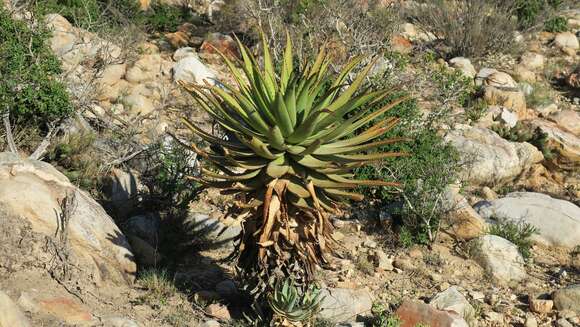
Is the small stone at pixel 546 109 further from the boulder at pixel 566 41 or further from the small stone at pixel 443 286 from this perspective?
the small stone at pixel 443 286

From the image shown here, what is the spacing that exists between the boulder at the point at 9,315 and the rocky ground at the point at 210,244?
1cm

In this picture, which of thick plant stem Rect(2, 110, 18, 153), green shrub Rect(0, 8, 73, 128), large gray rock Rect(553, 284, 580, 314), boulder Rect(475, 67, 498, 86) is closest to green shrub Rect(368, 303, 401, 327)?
large gray rock Rect(553, 284, 580, 314)

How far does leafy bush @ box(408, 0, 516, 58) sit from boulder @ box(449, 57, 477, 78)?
0.66m

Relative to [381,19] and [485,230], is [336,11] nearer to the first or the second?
[381,19]

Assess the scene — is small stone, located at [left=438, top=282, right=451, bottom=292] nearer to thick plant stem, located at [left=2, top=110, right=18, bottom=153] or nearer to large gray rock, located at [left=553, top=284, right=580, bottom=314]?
large gray rock, located at [left=553, top=284, right=580, bottom=314]

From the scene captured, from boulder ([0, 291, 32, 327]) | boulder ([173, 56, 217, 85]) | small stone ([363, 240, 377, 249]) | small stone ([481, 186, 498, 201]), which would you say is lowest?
small stone ([481, 186, 498, 201])

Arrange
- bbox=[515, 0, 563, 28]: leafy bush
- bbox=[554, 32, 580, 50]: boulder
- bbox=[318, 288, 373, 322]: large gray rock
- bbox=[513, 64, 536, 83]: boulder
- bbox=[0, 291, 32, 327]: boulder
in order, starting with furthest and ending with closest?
1. bbox=[515, 0, 563, 28]: leafy bush
2. bbox=[554, 32, 580, 50]: boulder
3. bbox=[513, 64, 536, 83]: boulder
4. bbox=[318, 288, 373, 322]: large gray rock
5. bbox=[0, 291, 32, 327]: boulder

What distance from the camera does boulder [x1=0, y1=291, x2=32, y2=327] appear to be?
400 cm

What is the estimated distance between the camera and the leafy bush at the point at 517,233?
304 inches

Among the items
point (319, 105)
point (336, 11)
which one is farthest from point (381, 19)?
point (319, 105)

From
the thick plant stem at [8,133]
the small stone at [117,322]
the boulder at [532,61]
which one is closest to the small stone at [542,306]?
the small stone at [117,322]

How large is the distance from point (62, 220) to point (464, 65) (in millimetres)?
10357

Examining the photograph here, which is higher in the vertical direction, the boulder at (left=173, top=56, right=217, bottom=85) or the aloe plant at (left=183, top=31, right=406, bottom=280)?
the aloe plant at (left=183, top=31, right=406, bottom=280)

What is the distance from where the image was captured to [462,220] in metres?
7.78
